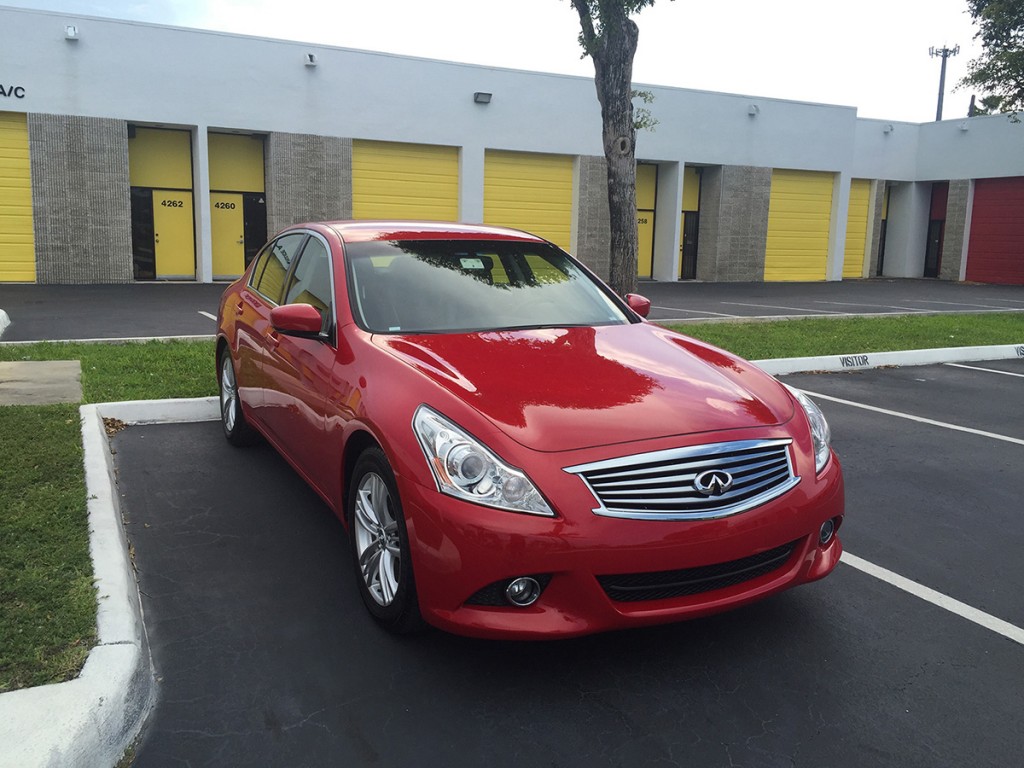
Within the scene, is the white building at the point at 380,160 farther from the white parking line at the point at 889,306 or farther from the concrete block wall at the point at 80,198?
the white parking line at the point at 889,306

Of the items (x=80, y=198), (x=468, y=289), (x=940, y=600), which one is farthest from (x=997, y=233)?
(x=468, y=289)

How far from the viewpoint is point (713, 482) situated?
3.09 meters

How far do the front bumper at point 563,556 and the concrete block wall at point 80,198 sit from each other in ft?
67.1

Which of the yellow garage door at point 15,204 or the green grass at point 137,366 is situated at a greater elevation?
the yellow garage door at point 15,204

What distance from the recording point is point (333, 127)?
22656 millimetres

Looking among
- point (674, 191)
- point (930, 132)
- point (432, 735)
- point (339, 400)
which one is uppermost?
point (930, 132)

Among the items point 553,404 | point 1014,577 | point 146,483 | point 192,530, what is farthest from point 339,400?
point 1014,577

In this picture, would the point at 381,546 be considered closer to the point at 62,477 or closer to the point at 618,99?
the point at 62,477

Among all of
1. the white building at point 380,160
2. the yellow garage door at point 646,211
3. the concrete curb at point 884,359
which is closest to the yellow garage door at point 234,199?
the white building at point 380,160

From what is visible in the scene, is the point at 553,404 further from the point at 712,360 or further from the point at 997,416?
the point at 997,416

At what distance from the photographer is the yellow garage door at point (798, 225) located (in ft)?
98.1

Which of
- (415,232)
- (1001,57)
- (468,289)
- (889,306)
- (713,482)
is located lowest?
(889,306)

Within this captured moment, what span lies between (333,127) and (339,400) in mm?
20352

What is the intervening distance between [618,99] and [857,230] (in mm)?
25003
